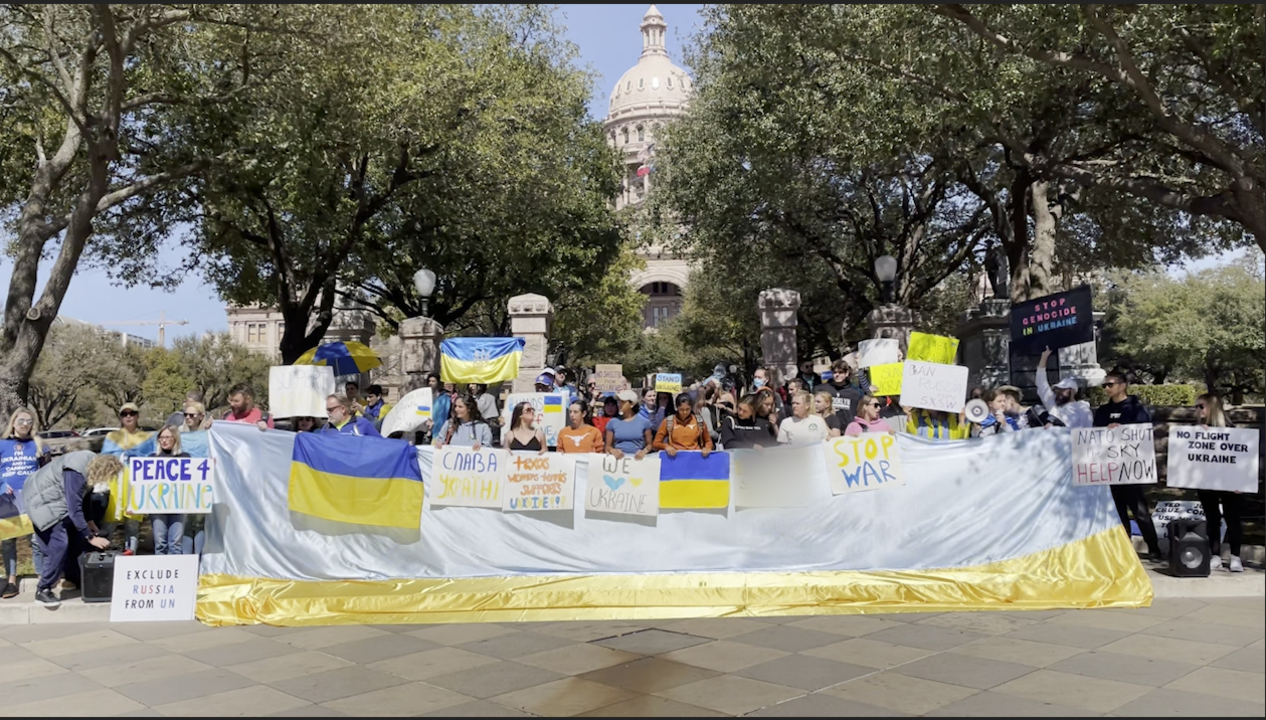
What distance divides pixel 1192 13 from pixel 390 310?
Answer: 36.6 meters

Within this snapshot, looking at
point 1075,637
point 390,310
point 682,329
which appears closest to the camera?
point 1075,637

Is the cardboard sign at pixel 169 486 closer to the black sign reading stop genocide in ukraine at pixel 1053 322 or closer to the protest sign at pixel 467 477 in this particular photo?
the protest sign at pixel 467 477

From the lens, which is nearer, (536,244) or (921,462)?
(921,462)

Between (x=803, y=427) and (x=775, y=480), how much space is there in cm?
82

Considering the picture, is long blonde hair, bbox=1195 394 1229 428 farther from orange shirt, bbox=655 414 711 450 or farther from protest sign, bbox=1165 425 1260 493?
orange shirt, bbox=655 414 711 450

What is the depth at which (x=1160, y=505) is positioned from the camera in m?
10.1

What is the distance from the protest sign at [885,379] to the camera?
11.1 metres

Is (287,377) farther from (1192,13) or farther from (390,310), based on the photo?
(390,310)

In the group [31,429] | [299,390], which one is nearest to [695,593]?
[299,390]

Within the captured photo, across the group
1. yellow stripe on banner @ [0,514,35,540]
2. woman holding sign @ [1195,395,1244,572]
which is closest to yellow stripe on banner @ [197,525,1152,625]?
woman holding sign @ [1195,395,1244,572]

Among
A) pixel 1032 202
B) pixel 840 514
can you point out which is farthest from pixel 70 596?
pixel 1032 202

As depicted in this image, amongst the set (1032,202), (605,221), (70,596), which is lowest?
(70,596)

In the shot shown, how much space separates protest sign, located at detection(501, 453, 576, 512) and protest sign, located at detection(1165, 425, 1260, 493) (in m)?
5.29

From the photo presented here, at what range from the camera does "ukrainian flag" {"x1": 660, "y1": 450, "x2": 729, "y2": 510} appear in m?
8.49
